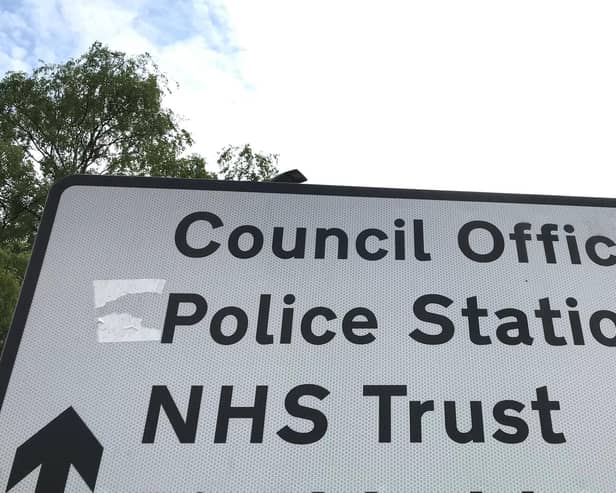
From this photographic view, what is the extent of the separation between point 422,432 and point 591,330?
1.83 ft

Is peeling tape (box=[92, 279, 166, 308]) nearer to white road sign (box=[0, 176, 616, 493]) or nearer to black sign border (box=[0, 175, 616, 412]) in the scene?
white road sign (box=[0, 176, 616, 493])

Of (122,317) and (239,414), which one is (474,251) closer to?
(239,414)

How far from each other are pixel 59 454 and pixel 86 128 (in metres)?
12.6

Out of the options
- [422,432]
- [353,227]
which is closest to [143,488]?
[422,432]

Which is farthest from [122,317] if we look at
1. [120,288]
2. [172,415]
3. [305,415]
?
[305,415]

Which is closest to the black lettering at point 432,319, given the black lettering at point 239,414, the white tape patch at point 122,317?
the black lettering at point 239,414

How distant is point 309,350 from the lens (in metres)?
1.38

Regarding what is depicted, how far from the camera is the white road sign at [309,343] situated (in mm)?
1257

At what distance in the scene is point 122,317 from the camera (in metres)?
1.38

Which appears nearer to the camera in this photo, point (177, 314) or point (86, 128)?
point (177, 314)

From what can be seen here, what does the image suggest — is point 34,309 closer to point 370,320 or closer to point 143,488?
point 143,488

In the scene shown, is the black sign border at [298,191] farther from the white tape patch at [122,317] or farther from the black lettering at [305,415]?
the black lettering at [305,415]

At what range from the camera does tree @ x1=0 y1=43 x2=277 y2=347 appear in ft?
36.6

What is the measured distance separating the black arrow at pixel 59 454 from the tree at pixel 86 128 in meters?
10.4
